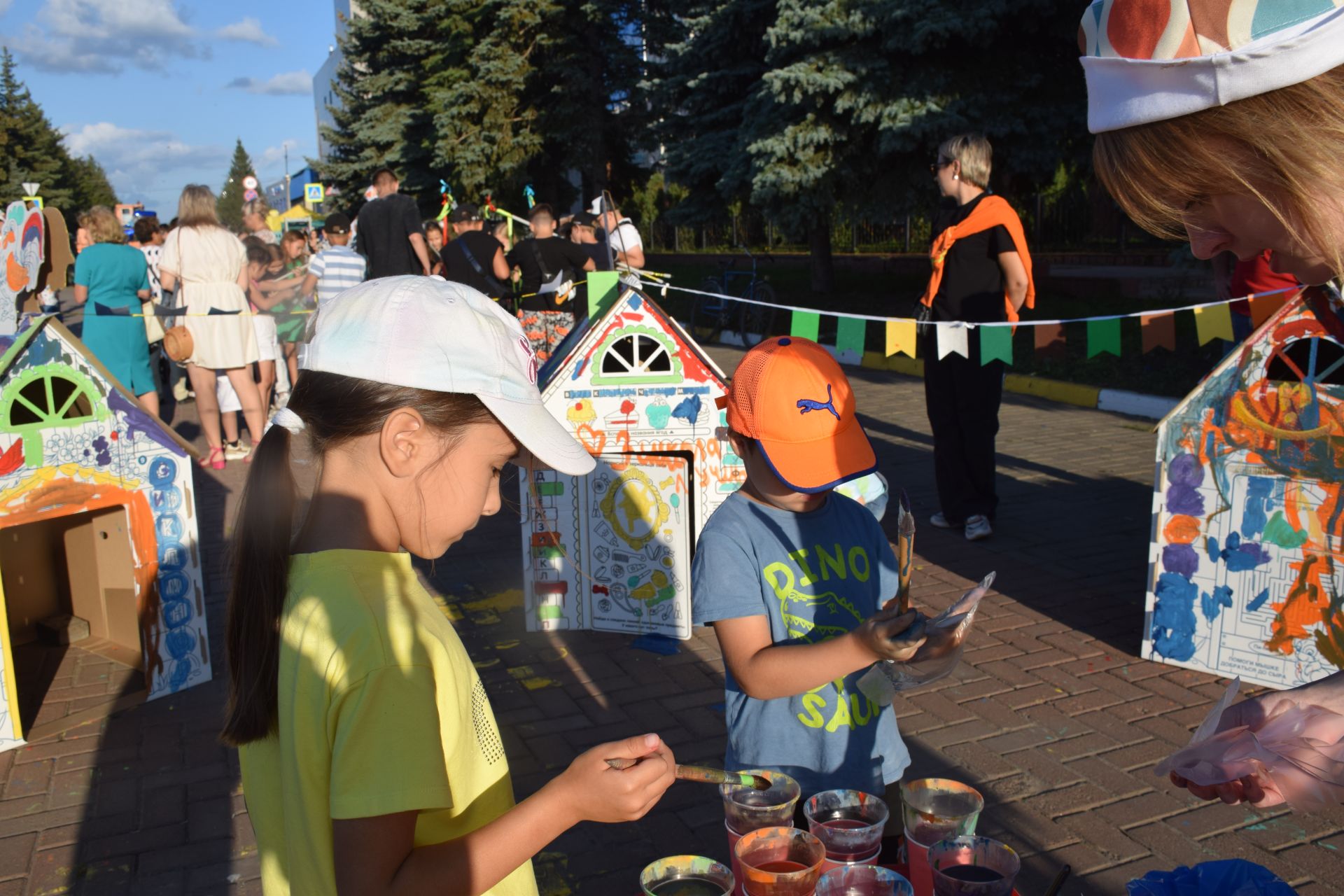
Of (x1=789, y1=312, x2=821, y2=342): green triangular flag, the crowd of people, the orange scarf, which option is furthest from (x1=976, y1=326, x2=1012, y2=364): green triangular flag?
the crowd of people

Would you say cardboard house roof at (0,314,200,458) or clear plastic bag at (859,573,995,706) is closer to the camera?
clear plastic bag at (859,573,995,706)

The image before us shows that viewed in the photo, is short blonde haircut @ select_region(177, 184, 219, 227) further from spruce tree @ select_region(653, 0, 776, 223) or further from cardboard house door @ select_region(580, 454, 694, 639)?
spruce tree @ select_region(653, 0, 776, 223)

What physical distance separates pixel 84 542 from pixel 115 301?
4662mm

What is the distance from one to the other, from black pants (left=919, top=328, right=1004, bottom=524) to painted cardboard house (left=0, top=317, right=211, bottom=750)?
394cm

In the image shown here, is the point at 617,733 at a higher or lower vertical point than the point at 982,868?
lower

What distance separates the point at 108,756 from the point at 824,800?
3.31 metres

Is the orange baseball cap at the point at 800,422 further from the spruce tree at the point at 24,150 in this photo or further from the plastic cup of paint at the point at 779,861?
the spruce tree at the point at 24,150

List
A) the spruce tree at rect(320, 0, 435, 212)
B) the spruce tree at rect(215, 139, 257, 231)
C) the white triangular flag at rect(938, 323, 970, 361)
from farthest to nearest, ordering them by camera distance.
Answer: the spruce tree at rect(215, 139, 257, 231), the spruce tree at rect(320, 0, 435, 212), the white triangular flag at rect(938, 323, 970, 361)

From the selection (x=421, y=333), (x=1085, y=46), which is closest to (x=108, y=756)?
(x=421, y=333)

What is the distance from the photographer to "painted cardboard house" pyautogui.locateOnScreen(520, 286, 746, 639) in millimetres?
4715

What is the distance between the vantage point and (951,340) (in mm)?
5898

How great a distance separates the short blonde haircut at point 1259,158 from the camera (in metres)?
1.06

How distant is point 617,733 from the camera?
4.02 m

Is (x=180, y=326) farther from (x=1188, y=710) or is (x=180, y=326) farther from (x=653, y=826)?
(x=1188, y=710)
